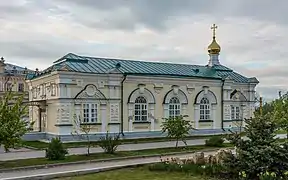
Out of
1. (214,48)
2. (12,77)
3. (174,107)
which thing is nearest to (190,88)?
(174,107)

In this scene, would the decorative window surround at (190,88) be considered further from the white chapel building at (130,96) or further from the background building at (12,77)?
the background building at (12,77)

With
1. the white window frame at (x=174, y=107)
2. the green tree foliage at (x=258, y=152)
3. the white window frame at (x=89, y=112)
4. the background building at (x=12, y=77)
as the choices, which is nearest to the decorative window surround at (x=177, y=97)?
the white window frame at (x=174, y=107)

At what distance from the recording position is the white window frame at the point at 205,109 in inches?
1196

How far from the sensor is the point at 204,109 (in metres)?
30.6

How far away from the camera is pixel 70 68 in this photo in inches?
964

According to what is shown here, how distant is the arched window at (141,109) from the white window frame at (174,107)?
215cm

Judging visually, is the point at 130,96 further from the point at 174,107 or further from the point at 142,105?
the point at 174,107

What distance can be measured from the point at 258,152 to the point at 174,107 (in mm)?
17680

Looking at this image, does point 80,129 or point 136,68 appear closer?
point 80,129

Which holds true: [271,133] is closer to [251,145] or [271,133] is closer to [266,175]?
[251,145]

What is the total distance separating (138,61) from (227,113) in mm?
8573

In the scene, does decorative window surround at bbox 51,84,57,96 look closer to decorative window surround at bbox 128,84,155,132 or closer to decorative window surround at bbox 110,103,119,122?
decorative window surround at bbox 110,103,119,122

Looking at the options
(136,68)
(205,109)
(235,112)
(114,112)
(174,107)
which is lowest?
(235,112)

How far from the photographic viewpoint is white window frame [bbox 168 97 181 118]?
1131 inches
